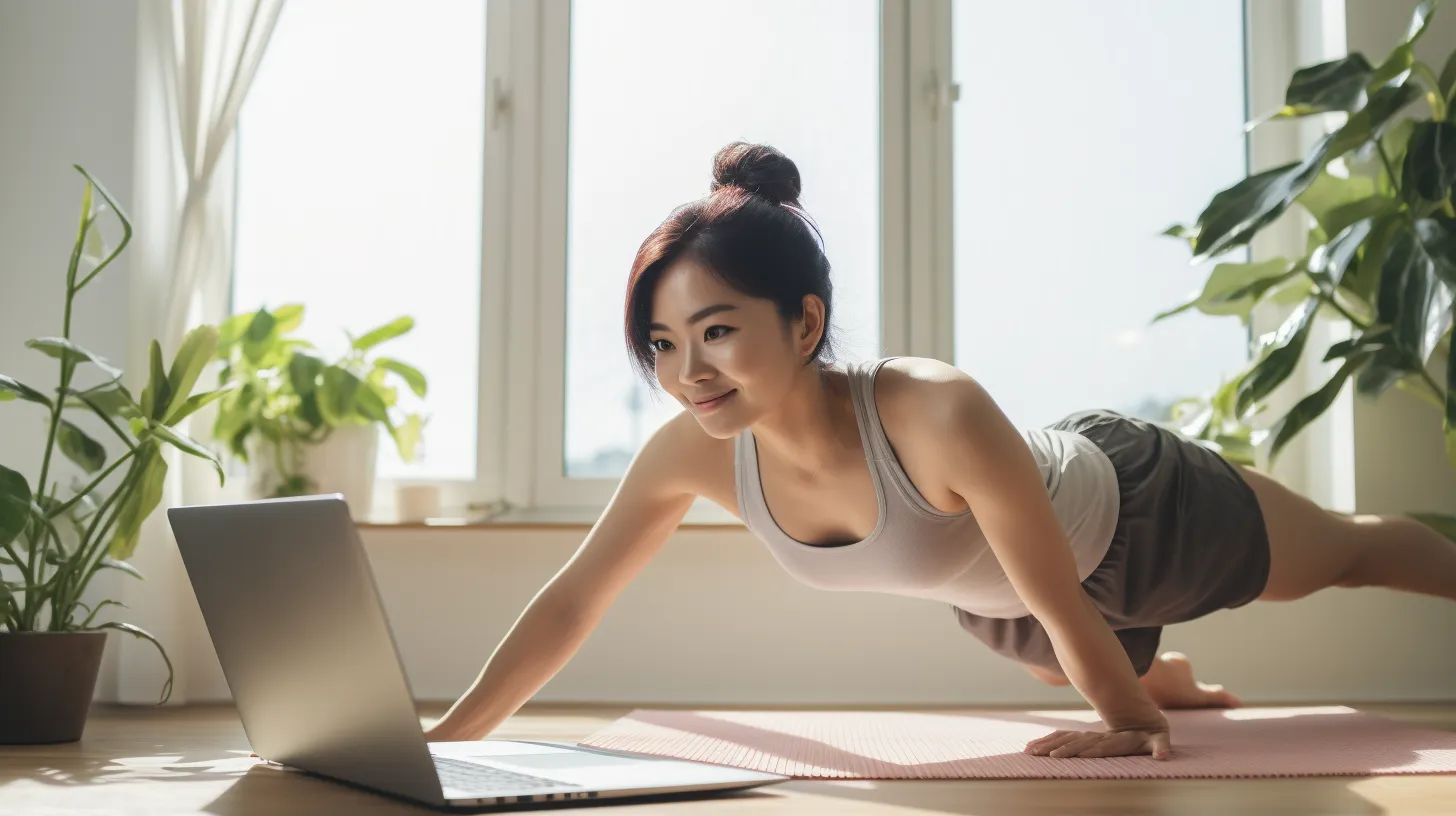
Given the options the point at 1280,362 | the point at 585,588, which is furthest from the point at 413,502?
the point at 1280,362

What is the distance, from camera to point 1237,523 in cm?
189

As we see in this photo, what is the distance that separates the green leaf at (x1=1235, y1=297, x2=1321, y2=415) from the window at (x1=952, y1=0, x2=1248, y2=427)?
1.91 feet

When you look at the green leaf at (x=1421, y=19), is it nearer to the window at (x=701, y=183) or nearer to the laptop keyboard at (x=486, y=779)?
the window at (x=701, y=183)

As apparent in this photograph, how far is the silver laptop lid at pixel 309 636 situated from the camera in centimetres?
92

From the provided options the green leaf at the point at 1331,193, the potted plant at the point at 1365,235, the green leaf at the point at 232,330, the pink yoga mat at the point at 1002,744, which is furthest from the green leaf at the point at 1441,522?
the green leaf at the point at 232,330

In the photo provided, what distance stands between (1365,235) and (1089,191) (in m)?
0.86

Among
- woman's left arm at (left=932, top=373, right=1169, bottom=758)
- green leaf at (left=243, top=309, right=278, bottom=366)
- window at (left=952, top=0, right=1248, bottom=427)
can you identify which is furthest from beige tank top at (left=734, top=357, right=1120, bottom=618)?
→ green leaf at (left=243, top=309, right=278, bottom=366)

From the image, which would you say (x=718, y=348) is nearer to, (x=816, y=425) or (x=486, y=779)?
(x=816, y=425)

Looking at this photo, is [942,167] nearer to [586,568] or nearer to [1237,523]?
[1237,523]

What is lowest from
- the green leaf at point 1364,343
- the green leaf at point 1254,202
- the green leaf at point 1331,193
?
the green leaf at point 1364,343

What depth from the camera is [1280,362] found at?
7.24 feet

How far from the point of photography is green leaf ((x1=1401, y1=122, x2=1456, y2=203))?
202cm

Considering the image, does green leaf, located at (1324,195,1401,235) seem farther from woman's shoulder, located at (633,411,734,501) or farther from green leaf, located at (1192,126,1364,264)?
woman's shoulder, located at (633,411,734,501)

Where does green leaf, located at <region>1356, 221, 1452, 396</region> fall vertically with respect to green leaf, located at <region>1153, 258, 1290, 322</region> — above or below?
below
